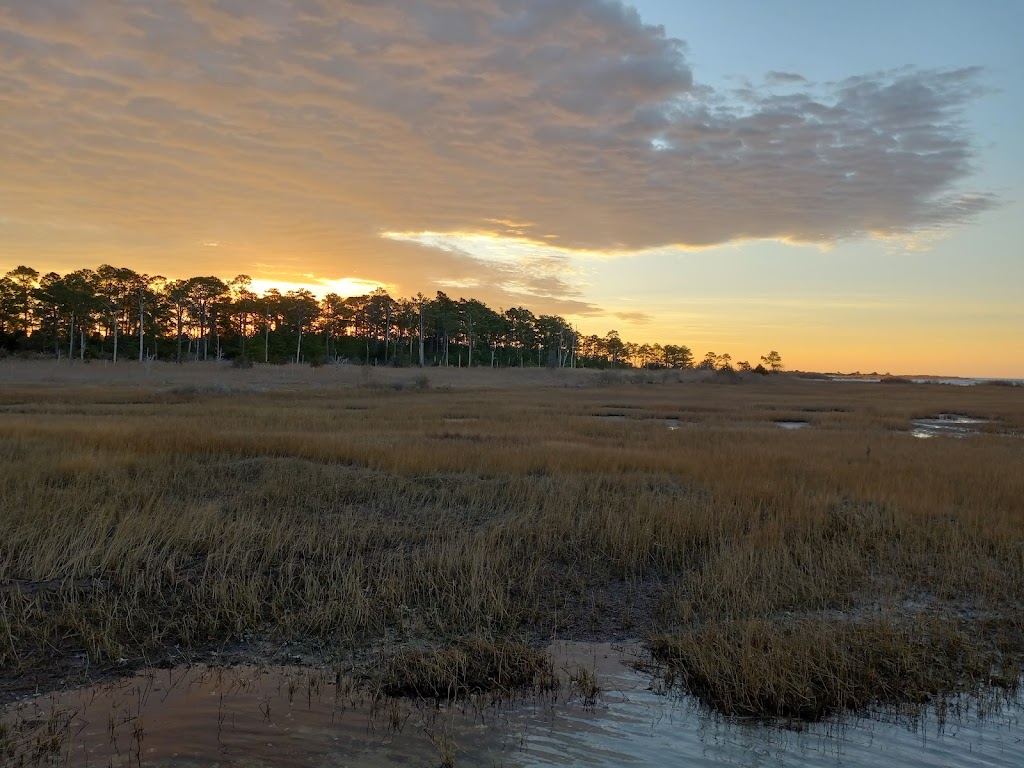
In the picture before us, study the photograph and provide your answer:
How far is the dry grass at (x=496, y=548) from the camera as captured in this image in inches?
271

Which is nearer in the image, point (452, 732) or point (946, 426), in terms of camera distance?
point (452, 732)

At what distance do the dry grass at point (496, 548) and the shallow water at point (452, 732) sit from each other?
46 centimetres

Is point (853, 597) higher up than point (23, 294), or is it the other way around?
point (23, 294)

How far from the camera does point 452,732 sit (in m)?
5.24

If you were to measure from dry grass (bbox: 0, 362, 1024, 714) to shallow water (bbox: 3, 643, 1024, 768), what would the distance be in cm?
46

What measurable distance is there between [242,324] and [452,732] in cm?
9015

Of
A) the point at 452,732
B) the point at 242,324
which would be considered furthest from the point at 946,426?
the point at 242,324

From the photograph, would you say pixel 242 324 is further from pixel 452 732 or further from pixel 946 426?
pixel 452 732

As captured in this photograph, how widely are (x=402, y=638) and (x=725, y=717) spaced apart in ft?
10.8

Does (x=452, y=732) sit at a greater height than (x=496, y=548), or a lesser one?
lesser

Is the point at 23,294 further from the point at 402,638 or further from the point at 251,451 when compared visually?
the point at 402,638

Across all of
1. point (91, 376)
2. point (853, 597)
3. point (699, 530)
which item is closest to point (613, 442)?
point (699, 530)

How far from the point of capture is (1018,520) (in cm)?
1120

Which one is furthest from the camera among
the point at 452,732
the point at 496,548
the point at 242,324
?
the point at 242,324
